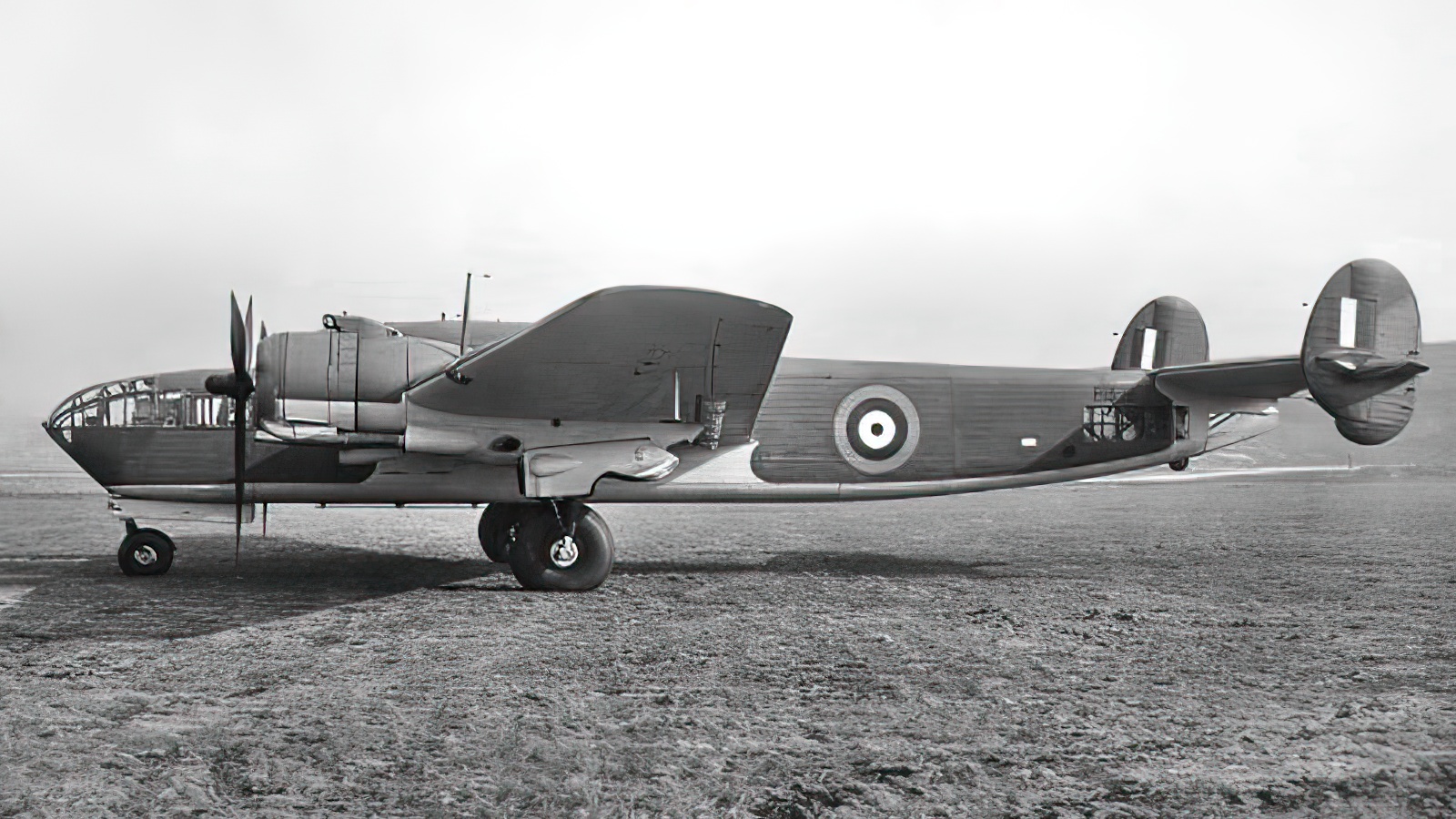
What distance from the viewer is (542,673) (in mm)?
5367

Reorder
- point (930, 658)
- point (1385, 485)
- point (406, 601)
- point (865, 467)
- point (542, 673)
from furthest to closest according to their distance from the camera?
point (1385, 485) → point (865, 467) → point (406, 601) → point (930, 658) → point (542, 673)

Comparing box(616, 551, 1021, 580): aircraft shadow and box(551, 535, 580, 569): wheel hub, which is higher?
box(551, 535, 580, 569): wheel hub

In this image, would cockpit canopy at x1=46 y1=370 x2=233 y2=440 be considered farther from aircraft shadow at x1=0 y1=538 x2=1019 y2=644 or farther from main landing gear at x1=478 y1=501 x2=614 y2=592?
main landing gear at x1=478 y1=501 x2=614 y2=592

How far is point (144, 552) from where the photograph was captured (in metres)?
9.19

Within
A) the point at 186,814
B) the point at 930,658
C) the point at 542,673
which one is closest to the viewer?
the point at 186,814

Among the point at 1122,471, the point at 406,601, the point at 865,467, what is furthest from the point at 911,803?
the point at 1122,471

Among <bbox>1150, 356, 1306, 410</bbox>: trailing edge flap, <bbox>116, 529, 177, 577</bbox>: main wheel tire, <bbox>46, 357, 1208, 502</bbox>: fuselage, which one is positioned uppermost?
<bbox>1150, 356, 1306, 410</bbox>: trailing edge flap

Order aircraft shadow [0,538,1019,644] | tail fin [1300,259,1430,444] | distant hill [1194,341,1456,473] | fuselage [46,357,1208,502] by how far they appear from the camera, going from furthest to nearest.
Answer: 1. distant hill [1194,341,1456,473]
2. tail fin [1300,259,1430,444]
3. fuselage [46,357,1208,502]
4. aircraft shadow [0,538,1019,644]

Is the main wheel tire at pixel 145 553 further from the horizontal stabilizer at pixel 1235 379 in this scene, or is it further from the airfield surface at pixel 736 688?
the horizontal stabilizer at pixel 1235 379

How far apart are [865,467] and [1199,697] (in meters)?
5.35

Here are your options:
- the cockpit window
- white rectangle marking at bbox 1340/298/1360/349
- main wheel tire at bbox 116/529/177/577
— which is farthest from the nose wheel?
white rectangle marking at bbox 1340/298/1360/349

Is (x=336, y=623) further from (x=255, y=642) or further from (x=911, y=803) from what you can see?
(x=911, y=803)

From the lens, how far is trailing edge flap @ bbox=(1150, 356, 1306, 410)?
1024 centimetres

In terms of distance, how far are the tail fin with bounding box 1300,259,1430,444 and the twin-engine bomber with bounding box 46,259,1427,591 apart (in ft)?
0.08
